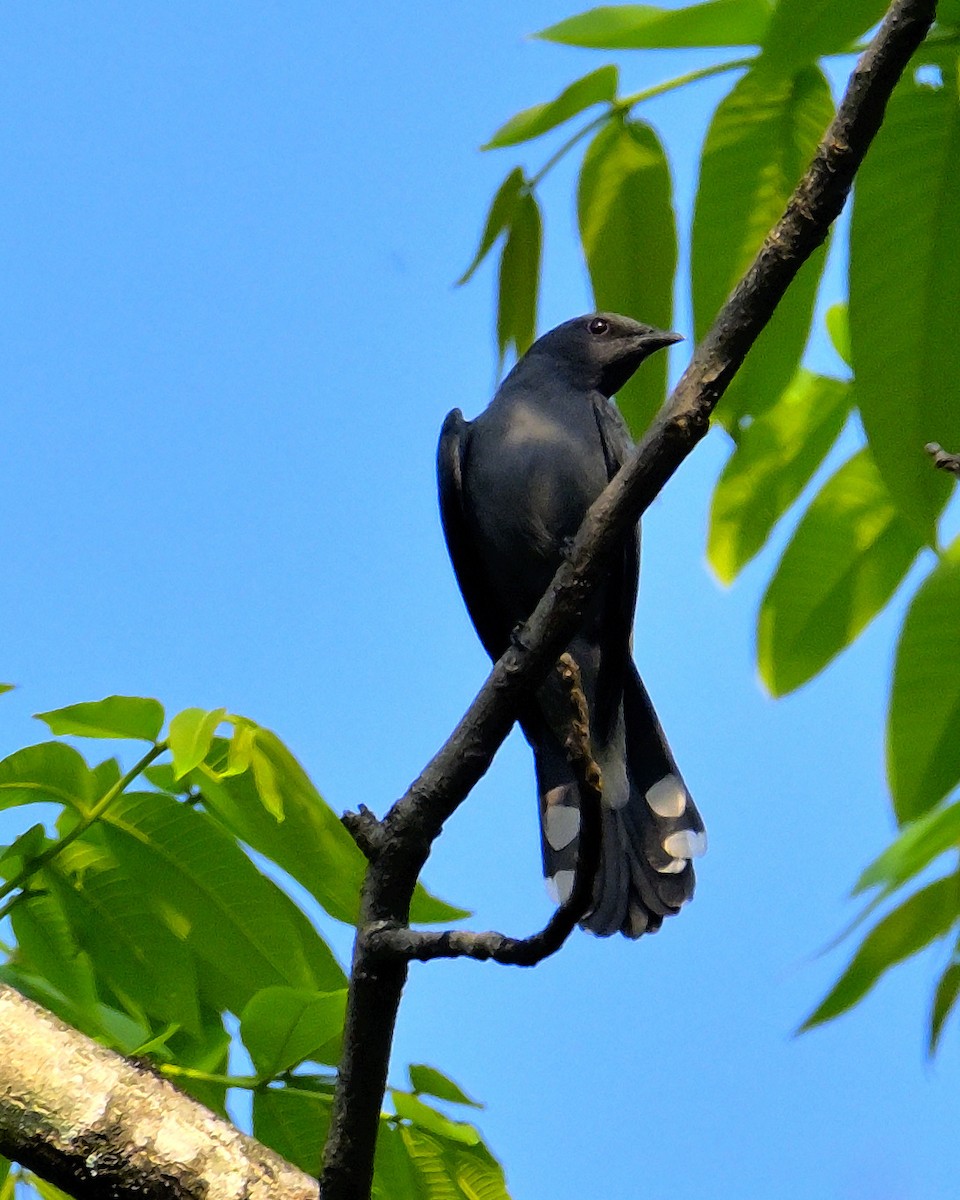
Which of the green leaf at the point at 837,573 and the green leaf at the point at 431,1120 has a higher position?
the green leaf at the point at 837,573

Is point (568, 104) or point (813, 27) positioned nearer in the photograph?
point (813, 27)

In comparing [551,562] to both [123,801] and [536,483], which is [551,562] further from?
[123,801]

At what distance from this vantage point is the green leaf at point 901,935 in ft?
9.98

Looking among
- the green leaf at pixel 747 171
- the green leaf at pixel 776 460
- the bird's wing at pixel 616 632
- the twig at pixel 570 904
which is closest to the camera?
the twig at pixel 570 904

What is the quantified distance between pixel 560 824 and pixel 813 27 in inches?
106

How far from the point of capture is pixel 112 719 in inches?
107

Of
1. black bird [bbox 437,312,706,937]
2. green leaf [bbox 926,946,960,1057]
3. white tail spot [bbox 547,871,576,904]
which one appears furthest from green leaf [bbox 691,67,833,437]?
white tail spot [bbox 547,871,576,904]

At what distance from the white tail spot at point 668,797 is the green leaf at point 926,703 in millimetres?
1463

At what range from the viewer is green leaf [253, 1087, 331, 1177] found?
2.83 metres

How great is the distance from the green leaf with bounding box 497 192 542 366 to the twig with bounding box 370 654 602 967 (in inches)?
46.2

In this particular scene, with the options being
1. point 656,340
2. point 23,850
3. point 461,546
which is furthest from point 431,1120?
point 656,340

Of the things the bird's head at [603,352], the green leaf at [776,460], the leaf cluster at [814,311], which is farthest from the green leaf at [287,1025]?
the bird's head at [603,352]

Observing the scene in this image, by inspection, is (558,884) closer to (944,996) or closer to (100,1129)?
(944,996)

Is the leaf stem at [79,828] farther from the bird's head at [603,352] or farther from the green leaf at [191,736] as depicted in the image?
the bird's head at [603,352]
